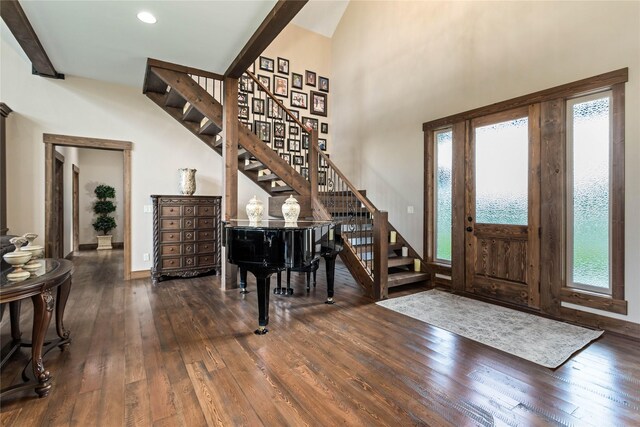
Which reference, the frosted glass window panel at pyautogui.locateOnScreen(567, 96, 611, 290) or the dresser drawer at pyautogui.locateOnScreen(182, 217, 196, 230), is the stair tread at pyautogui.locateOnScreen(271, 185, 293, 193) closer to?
the dresser drawer at pyautogui.locateOnScreen(182, 217, 196, 230)

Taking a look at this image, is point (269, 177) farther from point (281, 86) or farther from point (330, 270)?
point (281, 86)

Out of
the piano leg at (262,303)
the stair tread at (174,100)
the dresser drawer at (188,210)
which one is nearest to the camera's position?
the piano leg at (262,303)

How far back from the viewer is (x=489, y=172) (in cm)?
388

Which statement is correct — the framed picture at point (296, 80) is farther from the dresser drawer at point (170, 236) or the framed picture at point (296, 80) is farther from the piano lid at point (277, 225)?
the piano lid at point (277, 225)

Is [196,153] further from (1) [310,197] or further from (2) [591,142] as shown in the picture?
(2) [591,142]

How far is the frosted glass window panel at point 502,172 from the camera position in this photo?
3.56 meters

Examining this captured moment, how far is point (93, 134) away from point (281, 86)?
3.41 m

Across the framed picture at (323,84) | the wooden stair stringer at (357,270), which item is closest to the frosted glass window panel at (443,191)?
the wooden stair stringer at (357,270)

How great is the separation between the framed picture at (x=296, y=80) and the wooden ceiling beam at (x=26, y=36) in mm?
3792

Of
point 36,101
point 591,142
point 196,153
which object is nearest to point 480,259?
point 591,142

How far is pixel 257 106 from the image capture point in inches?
229

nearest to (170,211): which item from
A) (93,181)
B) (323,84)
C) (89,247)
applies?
(323,84)

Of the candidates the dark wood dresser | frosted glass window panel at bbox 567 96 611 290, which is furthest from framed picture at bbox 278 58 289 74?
frosted glass window panel at bbox 567 96 611 290

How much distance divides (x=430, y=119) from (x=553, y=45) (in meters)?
1.58
